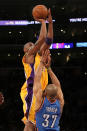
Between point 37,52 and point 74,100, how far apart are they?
7.64 metres

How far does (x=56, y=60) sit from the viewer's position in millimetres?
11531

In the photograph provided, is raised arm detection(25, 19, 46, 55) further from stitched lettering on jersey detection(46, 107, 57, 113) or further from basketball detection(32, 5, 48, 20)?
stitched lettering on jersey detection(46, 107, 57, 113)

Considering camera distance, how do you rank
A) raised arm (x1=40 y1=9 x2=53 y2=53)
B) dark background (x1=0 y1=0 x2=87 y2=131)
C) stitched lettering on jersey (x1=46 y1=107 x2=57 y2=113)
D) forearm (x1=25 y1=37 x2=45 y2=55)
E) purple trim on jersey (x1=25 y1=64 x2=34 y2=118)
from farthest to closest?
dark background (x1=0 y1=0 x2=87 y2=131) < purple trim on jersey (x1=25 y1=64 x2=34 y2=118) < forearm (x1=25 y1=37 x2=45 y2=55) < raised arm (x1=40 y1=9 x2=53 y2=53) < stitched lettering on jersey (x1=46 y1=107 x2=57 y2=113)

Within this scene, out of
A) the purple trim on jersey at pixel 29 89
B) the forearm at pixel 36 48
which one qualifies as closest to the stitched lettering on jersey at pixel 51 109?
the purple trim on jersey at pixel 29 89

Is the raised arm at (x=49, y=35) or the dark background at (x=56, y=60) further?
the dark background at (x=56, y=60)

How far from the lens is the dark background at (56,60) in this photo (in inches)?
395

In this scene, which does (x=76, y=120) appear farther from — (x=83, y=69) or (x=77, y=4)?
(x=77, y=4)

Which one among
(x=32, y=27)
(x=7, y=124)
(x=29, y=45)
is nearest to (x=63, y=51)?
(x=32, y=27)

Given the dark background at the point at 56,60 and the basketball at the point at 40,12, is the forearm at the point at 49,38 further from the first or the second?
the dark background at the point at 56,60

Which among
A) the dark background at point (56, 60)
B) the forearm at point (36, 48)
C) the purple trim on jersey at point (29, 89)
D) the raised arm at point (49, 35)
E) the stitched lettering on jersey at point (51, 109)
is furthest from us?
the dark background at point (56, 60)

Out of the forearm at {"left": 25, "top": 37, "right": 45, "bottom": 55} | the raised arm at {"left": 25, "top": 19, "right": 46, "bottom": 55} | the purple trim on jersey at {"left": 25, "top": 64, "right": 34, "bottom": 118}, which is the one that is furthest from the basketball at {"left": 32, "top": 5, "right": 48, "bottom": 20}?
the purple trim on jersey at {"left": 25, "top": 64, "right": 34, "bottom": 118}

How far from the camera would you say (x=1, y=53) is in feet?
37.4

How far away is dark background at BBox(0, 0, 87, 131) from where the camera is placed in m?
10.0

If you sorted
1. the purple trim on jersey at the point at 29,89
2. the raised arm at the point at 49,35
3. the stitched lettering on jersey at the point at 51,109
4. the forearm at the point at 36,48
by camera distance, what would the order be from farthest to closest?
the purple trim on jersey at the point at 29,89
the forearm at the point at 36,48
the raised arm at the point at 49,35
the stitched lettering on jersey at the point at 51,109
